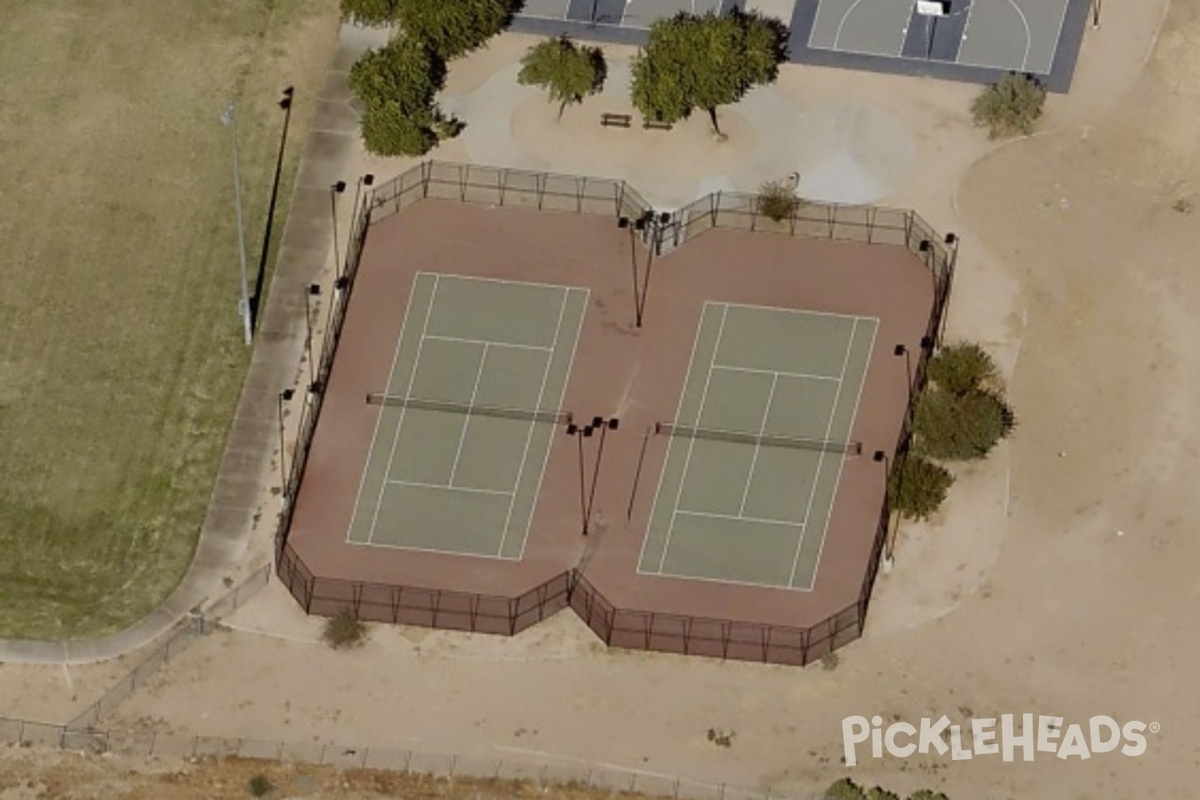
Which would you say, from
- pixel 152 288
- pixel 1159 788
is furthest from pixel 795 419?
pixel 152 288

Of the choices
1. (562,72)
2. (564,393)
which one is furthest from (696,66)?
(564,393)

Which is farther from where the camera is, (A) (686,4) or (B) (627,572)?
(A) (686,4)

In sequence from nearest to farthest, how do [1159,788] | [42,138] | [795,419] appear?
[1159,788], [795,419], [42,138]

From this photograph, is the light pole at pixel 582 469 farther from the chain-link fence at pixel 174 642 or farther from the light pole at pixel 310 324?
the chain-link fence at pixel 174 642

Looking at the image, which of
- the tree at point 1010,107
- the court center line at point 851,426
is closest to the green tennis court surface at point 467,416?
the court center line at point 851,426

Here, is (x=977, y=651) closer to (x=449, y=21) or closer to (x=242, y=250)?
(x=242, y=250)

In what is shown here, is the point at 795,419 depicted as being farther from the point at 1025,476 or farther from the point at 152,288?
the point at 152,288
